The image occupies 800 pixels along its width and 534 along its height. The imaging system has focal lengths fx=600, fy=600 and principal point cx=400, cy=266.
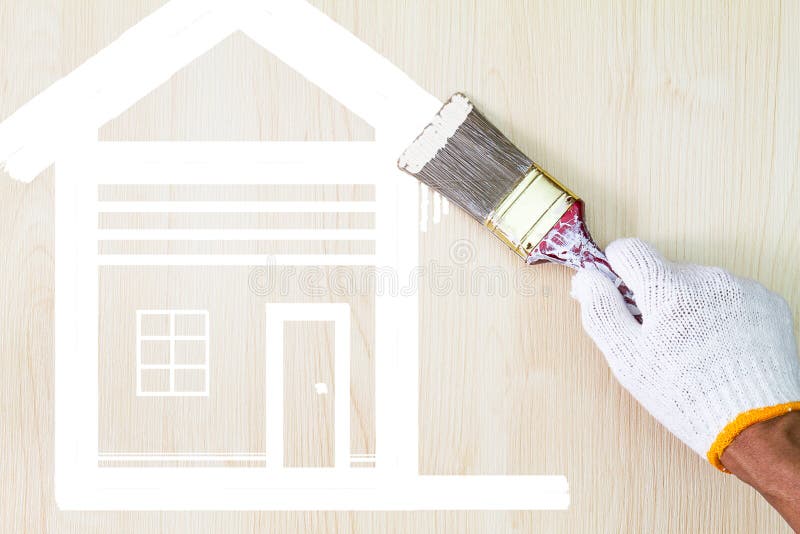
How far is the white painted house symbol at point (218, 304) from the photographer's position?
89 cm

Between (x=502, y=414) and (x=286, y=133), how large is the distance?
52 cm

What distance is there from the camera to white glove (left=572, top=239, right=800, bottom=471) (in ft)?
2.53

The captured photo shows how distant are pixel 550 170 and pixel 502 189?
0.10 metres

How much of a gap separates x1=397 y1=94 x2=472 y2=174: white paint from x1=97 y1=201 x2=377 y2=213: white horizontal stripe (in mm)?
88

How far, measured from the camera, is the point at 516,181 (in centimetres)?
83

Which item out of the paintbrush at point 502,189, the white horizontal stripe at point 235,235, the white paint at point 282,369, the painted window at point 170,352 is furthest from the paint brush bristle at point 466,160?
the painted window at point 170,352

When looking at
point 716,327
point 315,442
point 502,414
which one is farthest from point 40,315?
point 716,327

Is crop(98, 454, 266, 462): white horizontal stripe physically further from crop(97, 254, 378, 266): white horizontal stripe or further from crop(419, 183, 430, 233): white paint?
crop(419, 183, 430, 233): white paint

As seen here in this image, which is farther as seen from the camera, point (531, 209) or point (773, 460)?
point (531, 209)

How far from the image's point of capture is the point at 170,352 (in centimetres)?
89

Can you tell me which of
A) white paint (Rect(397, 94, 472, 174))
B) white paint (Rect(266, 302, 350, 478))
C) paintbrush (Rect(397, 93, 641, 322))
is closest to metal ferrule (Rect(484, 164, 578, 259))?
paintbrush (Rect(397, 93, 641, 322))

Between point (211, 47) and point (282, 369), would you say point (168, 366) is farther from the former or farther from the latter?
point (211, 47)

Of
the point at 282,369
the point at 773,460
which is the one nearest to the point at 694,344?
the point at 773,460

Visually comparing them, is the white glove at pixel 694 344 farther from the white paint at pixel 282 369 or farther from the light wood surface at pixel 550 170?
the white paint at pixel 282 369
